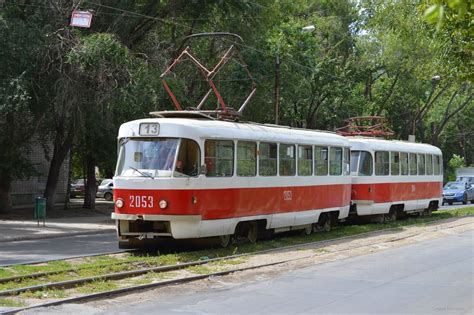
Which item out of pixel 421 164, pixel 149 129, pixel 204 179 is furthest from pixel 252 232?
pixel 421 164

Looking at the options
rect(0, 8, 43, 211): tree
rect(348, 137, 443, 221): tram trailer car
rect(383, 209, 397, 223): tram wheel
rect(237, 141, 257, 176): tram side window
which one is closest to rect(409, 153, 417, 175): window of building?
rect(348, 137, 443, 221): tram trailer car

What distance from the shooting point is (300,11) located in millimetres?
47031

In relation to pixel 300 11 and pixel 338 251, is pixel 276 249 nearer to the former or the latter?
pixel 338 251

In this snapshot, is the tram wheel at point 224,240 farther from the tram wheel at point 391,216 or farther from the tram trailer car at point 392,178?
the tram wheel at point 391,216

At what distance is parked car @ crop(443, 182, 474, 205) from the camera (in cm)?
4606

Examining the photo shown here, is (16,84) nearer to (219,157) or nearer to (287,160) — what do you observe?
(287,160)

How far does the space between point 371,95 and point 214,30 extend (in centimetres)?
2521

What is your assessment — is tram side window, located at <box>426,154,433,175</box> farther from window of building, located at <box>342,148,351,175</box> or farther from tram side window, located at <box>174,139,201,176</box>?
tram side window, located at <box>174,139,201,176</box>

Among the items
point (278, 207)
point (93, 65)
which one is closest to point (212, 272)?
point (278, 207)

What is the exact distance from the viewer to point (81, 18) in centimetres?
2389

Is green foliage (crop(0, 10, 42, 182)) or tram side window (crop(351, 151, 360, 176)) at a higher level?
green foliage (crop(0, 10, 42, 182))

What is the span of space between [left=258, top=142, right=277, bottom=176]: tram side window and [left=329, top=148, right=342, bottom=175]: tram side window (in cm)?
368

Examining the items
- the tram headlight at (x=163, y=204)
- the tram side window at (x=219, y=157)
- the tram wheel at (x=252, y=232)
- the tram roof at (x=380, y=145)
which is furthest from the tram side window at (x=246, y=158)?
the tram roof at (x=380, y=145)

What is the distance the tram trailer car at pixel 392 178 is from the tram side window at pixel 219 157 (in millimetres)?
9198
